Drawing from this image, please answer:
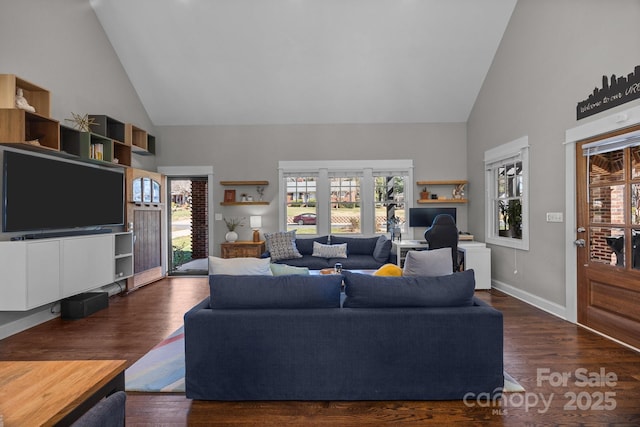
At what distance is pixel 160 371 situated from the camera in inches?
106

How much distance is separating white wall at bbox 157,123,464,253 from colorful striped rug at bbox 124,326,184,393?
3744 mm

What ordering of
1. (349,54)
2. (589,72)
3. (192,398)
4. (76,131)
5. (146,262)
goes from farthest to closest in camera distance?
(146,262), (349,54), (76,131), (589,72), (192,398)

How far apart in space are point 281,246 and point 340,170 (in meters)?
1.95

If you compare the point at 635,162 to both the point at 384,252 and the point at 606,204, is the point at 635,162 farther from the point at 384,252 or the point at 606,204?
the point at 384,252

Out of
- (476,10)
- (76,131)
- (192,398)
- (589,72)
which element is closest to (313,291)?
(192,398)

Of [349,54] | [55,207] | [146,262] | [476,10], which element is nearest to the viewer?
[55,207]

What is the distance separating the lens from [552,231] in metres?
4.15

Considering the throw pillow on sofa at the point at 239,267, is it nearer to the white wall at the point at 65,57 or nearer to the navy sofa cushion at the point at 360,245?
the white wall at the point at 65,57

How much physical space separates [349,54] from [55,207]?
460 cm

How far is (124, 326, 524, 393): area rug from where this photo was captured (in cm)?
244

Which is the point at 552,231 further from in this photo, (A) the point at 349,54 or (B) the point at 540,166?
(A) the point at 349,54

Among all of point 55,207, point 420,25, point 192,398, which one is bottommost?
point 192,398

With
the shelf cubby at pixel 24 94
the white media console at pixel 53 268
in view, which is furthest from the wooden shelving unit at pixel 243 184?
the shelf cubby at pixel 24 94

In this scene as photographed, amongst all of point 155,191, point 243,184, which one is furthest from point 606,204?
point 155,191
